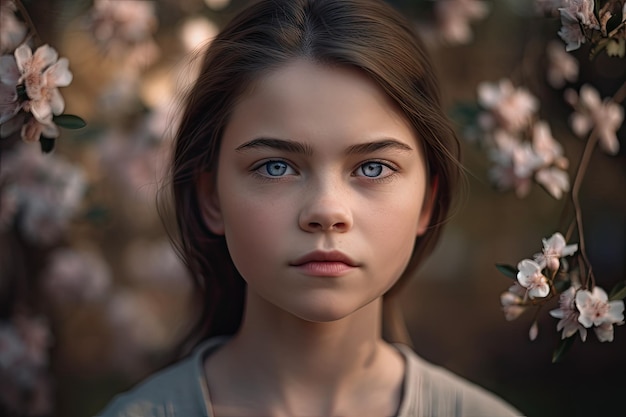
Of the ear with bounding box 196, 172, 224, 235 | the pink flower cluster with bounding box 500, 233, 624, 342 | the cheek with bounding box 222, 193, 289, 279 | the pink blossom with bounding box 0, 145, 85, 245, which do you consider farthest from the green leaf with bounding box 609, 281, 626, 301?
the pink blossom with bounding box 0, 145, 85, 245

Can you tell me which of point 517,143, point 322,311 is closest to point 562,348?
point 322,311

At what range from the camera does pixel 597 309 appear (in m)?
1.53

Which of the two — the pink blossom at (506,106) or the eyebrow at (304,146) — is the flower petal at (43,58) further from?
the pink blossom at (506,106)

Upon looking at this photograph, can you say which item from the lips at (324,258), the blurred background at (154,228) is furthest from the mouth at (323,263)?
the blurred background at (154,228)

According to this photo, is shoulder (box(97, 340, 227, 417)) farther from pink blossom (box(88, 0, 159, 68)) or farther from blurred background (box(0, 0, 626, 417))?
pink blossom (box(88, 0, 159, 68))

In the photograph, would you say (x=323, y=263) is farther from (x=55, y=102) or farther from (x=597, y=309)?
(x=55, y=102)

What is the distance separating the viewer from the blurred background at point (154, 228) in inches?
96.6

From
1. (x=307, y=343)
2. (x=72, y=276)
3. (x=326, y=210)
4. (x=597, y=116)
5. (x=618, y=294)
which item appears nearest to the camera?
(x=326, y=210)

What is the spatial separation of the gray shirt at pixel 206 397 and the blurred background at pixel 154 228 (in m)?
0.38

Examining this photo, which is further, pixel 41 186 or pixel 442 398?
pixel 41 186

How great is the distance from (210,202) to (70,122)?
0.33 metres

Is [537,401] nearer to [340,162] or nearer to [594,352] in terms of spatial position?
[594,352]

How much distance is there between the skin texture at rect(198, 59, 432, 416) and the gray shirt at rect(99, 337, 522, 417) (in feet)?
0.47

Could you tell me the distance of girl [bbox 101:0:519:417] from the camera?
4.92 feet
